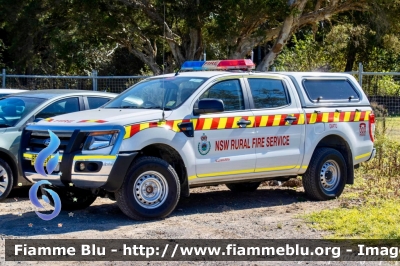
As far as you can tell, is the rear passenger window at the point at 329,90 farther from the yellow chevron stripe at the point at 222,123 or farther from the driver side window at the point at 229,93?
the yellow chevron stripe at the point at 222,123

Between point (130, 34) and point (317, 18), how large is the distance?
23.0 feet

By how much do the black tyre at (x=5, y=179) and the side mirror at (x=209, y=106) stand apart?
2853 millimetres

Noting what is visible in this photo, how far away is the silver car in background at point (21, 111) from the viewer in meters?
8.96

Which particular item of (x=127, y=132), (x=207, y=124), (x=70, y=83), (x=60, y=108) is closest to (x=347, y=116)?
(x=207, y=124)

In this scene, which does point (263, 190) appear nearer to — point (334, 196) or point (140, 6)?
point (334, 196)

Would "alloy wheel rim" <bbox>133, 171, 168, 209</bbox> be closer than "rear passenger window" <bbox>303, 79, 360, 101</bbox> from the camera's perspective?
Yes

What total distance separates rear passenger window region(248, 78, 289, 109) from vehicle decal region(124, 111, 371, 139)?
203 mm

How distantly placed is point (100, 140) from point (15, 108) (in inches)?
108

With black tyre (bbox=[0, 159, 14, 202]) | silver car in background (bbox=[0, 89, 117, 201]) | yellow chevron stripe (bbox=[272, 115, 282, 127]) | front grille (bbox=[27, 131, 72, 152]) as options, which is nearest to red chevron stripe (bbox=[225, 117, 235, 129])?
yellow chevron stripe (bbox=[272, 115, 282, 127])

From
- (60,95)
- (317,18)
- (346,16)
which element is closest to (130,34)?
(317,18)

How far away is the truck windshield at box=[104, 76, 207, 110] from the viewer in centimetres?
812

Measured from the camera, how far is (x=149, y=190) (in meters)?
7.68

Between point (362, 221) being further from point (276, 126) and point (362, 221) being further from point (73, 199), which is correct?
point (73, 199)

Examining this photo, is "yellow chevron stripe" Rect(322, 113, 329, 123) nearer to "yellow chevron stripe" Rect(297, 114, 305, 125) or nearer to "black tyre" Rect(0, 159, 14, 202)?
"yellow chevron stripe" Rect(297, 114, 305, 125)
